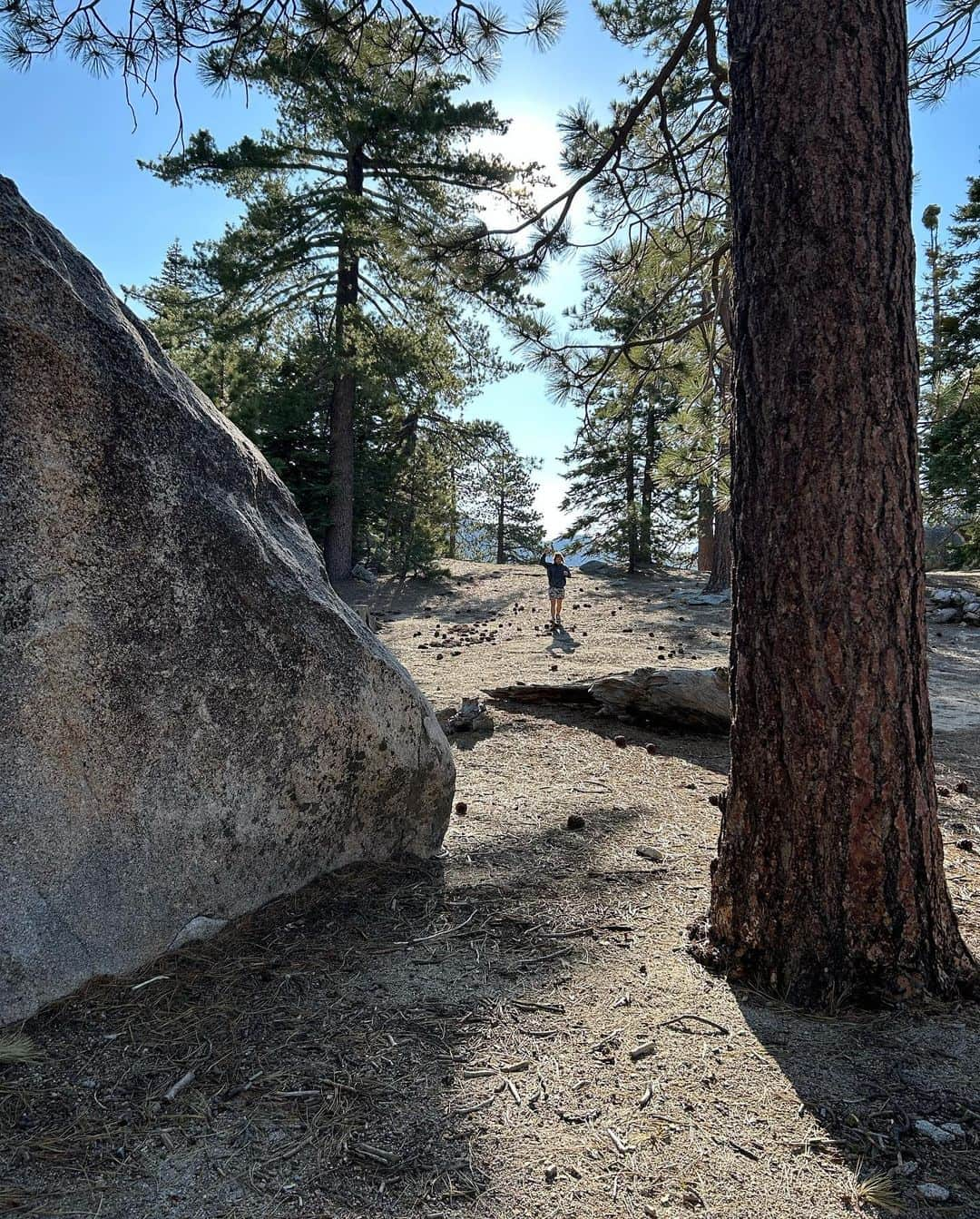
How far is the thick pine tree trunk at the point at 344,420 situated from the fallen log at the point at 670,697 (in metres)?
11.6

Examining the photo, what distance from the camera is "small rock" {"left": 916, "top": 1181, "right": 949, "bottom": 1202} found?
166 cm

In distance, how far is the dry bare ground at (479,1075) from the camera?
5.52 ft

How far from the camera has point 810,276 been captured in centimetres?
246

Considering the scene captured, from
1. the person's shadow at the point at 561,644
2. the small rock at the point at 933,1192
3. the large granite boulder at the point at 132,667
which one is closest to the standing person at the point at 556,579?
the person's shadow at the point at 561,644

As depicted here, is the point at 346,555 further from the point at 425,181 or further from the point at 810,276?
the point at 810,276

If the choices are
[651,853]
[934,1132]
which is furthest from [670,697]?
[934,1132]

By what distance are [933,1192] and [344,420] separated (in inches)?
686

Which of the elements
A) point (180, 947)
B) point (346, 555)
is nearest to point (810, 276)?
point (180, 947)

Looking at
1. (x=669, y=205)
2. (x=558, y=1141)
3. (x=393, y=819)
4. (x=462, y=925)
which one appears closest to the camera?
(x=558, y=1141)

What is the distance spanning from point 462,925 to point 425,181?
1562cm

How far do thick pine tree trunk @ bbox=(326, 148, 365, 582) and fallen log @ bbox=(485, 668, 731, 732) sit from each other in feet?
37.9

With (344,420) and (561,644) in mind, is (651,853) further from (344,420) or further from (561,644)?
(344,420)

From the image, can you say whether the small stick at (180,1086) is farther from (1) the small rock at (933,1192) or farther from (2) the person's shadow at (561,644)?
(2) the person's shadow at (561,644)

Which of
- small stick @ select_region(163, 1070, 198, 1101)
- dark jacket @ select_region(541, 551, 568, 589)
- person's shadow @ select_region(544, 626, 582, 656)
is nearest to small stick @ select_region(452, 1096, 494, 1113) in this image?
small stick @ select_region(163, 1070, 198, 1101)
